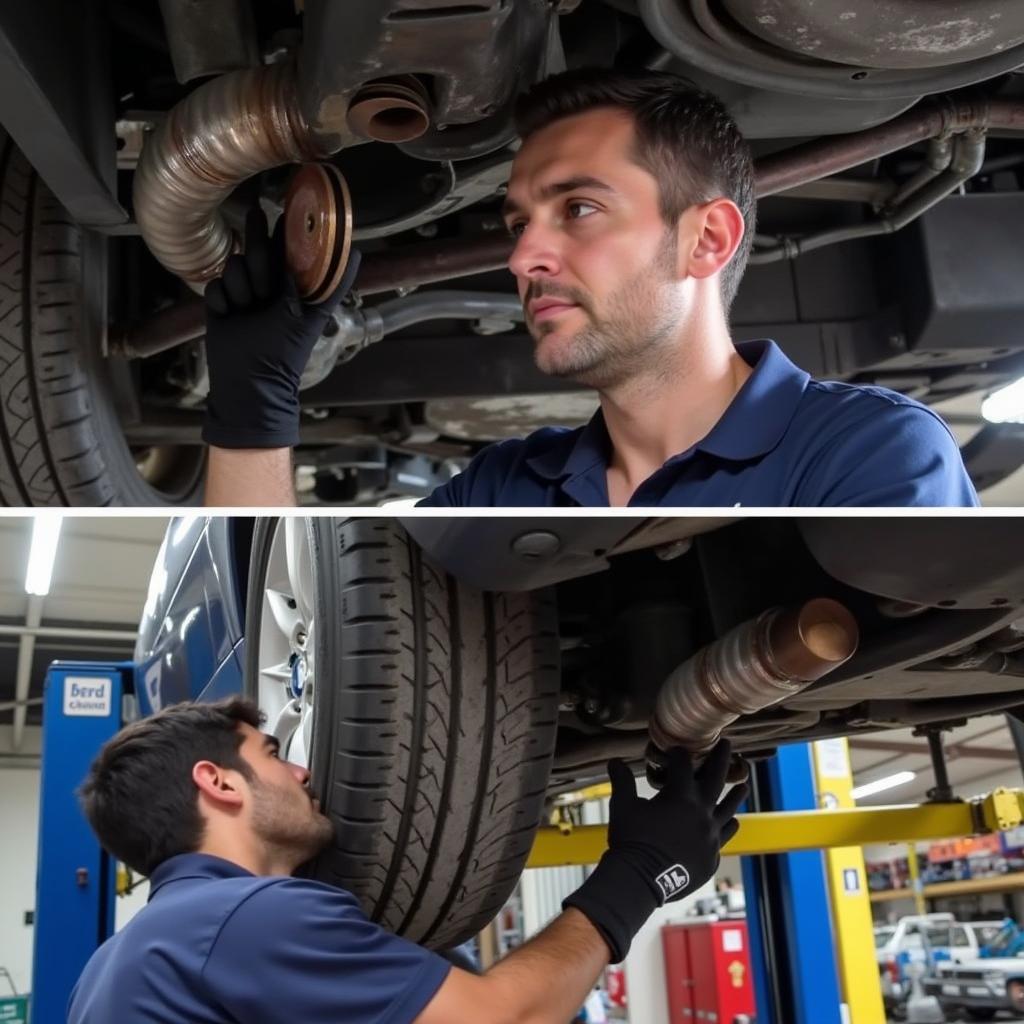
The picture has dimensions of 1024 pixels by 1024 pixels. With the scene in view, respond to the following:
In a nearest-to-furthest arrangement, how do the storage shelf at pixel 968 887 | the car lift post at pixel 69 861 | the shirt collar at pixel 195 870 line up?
the shirt collar at pixel 195 870 < the car lift post at pixel 69 861 < the storage shelf at pixel 968 887

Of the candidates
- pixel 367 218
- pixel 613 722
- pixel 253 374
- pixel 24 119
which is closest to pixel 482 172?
pixel 367 218

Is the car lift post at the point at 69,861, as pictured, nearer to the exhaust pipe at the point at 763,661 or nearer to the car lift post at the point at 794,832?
the car lift post at the point at 794,832

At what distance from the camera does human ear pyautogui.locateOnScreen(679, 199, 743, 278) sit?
86 cm

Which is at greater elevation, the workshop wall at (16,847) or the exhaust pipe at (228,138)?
the exhaust pipe at (228,138)

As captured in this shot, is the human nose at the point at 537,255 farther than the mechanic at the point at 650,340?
Yes

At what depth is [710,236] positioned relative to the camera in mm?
875

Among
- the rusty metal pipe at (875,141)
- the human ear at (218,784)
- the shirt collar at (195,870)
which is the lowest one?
the shirt collar at (195,870)

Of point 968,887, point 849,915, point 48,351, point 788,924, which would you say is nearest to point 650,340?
point 48,351

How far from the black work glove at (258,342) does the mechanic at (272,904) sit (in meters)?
0.25

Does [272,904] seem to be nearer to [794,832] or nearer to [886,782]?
[794,832]

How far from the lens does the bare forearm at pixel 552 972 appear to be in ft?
2.44

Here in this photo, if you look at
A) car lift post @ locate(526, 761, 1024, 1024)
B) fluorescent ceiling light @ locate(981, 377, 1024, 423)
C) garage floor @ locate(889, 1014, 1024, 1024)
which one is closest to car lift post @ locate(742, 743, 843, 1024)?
car lift post @ locate(526, 761, 1024, 1024)

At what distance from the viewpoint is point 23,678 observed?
27.5 inches

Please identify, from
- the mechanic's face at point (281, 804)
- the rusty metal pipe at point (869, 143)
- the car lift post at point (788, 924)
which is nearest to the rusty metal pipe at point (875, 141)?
the rusty metal pipe at point (869, 143)
